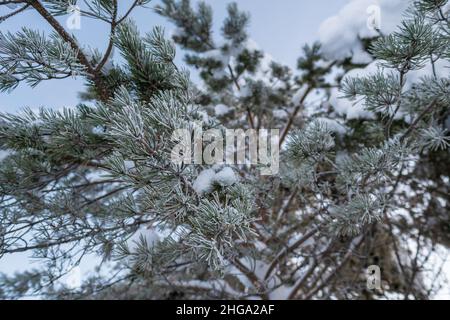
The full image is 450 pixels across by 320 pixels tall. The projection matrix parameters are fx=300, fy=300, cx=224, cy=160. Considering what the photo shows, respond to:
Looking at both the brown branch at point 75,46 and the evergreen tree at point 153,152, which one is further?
the brown branch at point 75,46

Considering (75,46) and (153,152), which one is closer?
(153,152)

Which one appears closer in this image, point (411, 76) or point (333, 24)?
point (411, 76)

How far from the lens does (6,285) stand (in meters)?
2.01

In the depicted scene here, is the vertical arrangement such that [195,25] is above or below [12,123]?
above

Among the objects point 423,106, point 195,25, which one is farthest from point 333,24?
point 423,106

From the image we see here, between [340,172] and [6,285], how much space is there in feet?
7.31

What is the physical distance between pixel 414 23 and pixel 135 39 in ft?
2.96

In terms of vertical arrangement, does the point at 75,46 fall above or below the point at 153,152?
above

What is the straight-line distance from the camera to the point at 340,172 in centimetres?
125

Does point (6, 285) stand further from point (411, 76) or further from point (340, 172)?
point (411, 76)

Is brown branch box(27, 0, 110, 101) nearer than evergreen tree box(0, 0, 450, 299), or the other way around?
evergreen tree box(0, 0, 450, 299)
